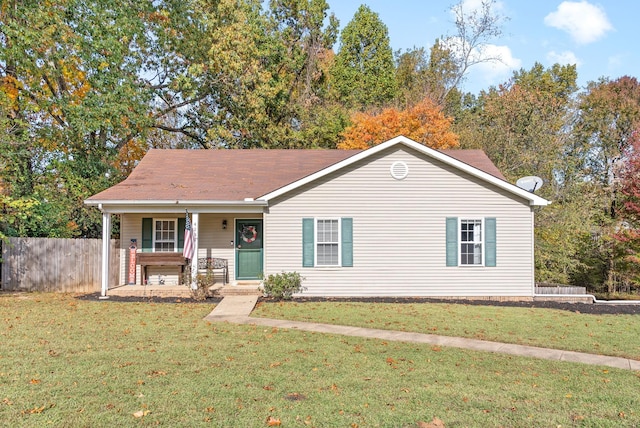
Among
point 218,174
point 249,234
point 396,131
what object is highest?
point 396,131

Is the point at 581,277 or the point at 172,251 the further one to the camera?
the point at 581,277

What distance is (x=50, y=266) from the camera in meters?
15.9

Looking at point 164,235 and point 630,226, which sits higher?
point 630,226

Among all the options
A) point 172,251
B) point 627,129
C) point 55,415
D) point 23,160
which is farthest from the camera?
point 627,129

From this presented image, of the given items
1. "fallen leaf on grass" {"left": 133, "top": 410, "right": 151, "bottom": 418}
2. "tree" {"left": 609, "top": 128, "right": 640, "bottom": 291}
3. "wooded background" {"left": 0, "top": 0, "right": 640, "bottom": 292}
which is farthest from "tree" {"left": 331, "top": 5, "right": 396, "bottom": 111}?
"fallen leaf on grass" {"left": 133, "top": 410, "right": 151, "bottom": 418}

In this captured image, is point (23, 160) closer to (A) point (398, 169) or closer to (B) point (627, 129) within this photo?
(A) point (398, 169)

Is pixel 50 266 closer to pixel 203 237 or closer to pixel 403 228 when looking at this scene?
pixel 203 237

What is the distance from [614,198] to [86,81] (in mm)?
24034

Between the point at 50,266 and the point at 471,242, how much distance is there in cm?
1335

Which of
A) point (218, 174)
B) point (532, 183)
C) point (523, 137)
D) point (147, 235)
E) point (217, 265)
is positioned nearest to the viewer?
point (217, 265)

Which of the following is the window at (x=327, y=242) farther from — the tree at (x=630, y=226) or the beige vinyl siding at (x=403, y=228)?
the tree at (x=630, y=226)

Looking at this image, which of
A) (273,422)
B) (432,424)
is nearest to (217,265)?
(273,422)

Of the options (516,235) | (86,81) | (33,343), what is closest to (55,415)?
(33,343)

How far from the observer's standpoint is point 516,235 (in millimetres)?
14180
